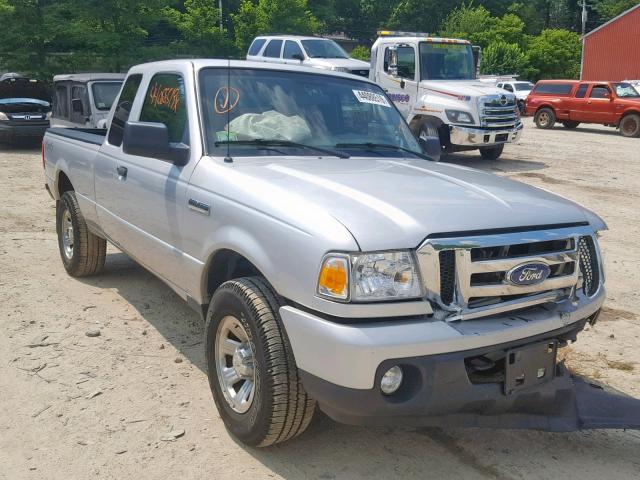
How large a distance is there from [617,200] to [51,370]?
Answer: 30.7ft

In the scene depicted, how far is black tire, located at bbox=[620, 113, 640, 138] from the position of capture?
2220 centimetres

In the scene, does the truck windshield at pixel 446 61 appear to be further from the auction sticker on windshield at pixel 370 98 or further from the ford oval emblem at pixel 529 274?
the ford oval emblem at pixel 529 274

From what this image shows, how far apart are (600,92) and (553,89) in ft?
6.41

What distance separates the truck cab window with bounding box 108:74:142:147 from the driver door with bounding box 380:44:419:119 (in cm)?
1016

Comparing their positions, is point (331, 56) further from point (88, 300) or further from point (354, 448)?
point (354, 448)

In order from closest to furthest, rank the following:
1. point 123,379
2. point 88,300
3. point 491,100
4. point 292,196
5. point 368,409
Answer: point 368,409 < point 292,196 < point 123,379 < point 88,300 < point 491,100

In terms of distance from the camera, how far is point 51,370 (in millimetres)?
4418

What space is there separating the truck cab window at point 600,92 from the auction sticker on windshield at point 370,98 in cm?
2042

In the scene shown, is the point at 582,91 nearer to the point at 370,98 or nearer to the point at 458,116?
the point at 458,116

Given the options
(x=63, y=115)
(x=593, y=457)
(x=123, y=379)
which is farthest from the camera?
(x=63, y=115)

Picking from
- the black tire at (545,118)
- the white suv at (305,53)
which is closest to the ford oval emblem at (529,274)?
the white suv at (305,53)

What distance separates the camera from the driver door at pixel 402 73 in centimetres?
1493

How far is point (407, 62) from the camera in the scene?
15070mm

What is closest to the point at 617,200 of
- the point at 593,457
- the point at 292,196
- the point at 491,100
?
the point at 491,100
